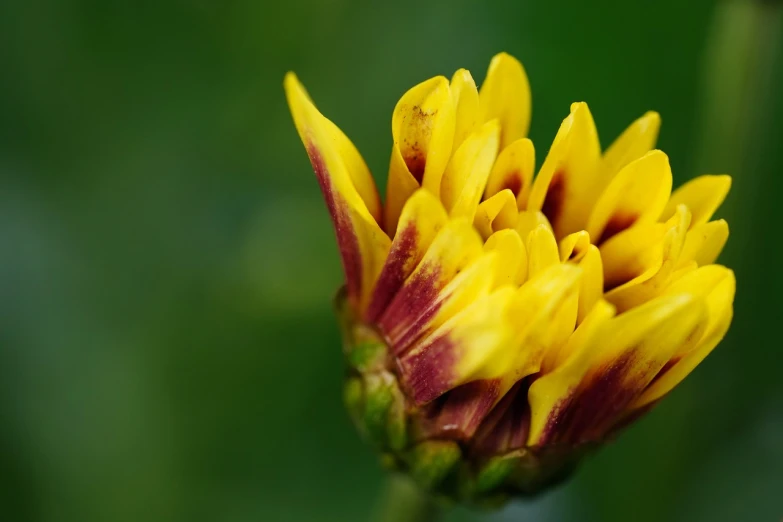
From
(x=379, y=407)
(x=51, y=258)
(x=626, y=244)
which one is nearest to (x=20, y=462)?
(x=51, y=258)

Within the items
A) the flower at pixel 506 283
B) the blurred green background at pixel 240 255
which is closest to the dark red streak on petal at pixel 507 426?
the flower at pixel 506 283

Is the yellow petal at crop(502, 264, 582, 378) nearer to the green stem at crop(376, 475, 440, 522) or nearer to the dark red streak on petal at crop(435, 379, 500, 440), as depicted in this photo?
the dark red streak on petal at crop(435, 379, 500, 440)

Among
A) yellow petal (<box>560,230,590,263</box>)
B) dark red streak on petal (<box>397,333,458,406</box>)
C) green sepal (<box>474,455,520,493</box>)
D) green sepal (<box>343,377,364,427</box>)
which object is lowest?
green sepal (<box>474,455,520,493</box>)

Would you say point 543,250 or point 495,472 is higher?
point 543,250

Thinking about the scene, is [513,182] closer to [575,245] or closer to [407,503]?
[575,245]

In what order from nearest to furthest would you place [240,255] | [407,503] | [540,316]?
1. [540,316]
2. [407,503]
3. [240,255]

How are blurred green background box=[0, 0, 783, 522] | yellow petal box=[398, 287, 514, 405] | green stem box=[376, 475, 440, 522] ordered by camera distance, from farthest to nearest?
1. blurred green background box=[0, 0, 783, 522]
2. green stem box=[376, 475, 440, 522]
3. yellow petal box=[398, 287, 514, 405]

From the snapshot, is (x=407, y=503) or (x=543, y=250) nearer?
(x=543, y=250)

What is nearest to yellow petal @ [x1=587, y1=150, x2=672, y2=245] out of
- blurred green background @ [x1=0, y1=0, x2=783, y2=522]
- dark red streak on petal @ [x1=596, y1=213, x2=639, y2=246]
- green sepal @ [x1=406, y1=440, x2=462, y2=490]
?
dark red streak on petal @ [x1=596, y1=213, x2=639, y2=246]

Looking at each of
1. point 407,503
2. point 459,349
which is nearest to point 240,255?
point 407,503
